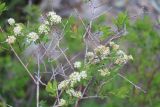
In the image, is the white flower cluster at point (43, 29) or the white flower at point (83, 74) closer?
the white flower at point (83, 74)

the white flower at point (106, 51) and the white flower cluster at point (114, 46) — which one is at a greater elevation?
the white flower cluster at point (114, 46)

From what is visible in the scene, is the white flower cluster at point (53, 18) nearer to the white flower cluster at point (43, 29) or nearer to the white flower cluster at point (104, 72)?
the white flower cluster at point (43, 29)

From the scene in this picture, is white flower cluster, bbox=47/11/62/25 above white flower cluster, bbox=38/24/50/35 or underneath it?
above

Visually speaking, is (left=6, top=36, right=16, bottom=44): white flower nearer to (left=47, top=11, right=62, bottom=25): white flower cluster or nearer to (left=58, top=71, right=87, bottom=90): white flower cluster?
(left=47, top=11, right=62, bottom=25): white flower cluster

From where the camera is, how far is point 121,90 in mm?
3305

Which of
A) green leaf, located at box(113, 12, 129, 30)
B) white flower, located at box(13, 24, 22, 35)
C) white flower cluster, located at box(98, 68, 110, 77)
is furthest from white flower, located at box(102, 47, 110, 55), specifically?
white flower, located at box(13, 24, 22, 35)

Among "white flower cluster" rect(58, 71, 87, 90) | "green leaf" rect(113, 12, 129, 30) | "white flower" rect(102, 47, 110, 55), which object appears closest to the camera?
"white flower cluster" rect(58, 71, 87, 90)

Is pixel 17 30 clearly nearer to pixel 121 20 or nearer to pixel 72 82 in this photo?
pixel 72 82

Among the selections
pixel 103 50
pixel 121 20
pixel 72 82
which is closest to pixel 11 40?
pixel 72 82

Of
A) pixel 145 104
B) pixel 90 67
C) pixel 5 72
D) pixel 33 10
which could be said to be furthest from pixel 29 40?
pixel 5 72

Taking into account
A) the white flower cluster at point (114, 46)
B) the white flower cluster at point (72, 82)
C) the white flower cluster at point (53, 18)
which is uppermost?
the white flower cluster at point (53, 18)

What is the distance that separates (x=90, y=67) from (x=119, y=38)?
40 centimetres

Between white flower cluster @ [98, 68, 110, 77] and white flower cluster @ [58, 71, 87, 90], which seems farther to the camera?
white flower cluster @ [98, 68, 110, 77]

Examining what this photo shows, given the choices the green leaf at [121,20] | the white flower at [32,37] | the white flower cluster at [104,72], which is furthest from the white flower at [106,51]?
the white flower at [32,37]
